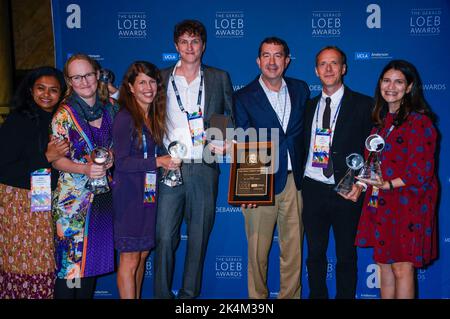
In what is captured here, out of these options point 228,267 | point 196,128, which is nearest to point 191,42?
point 196,128

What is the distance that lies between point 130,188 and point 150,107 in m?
0.64

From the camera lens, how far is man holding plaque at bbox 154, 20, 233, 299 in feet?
10.5

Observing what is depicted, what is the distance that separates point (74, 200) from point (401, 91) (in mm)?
2438

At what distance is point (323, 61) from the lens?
3143mm

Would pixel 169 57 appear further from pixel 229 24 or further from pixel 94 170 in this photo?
pixel 94 170

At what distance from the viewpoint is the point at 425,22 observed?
3.77 metres

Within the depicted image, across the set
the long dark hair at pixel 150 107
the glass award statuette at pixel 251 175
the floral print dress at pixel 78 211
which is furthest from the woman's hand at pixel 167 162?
the glass award statuette at pixel 251 175

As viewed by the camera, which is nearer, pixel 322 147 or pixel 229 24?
pixel 322 147

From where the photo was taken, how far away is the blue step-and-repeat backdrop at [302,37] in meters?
3.77

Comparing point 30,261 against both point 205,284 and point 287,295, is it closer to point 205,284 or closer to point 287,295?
point 205,284

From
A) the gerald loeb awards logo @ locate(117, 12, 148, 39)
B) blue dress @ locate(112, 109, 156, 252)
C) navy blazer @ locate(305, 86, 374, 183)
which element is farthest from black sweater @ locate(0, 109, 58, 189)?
navy blazer @ locate(305, 86, 374, 183)

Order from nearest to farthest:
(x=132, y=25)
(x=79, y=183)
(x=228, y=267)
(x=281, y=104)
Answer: (x=79, y=183) < (x=281, y=104) < (x=132, y=25) < (x=228, y=267)

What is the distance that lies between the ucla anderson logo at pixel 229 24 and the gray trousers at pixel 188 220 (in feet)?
4.55

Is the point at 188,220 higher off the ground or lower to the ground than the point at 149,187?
lower
